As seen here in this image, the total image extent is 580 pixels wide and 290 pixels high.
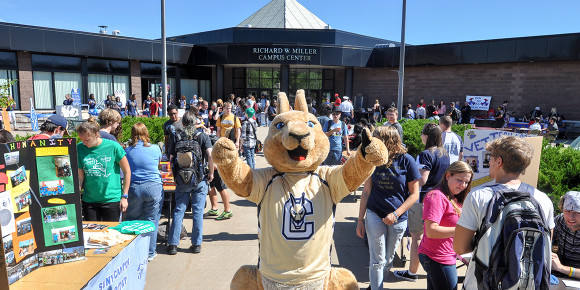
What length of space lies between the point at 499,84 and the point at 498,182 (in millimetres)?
21583

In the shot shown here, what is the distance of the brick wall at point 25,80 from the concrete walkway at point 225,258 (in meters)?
17.5

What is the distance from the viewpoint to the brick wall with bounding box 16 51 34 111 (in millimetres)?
19000

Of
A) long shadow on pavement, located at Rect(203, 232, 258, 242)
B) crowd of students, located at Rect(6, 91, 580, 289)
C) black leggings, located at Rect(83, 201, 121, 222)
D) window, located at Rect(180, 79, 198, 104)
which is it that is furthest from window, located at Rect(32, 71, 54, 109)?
black leggings, located at Rect(83, 201, 121, 222)

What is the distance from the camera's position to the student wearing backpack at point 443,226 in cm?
318

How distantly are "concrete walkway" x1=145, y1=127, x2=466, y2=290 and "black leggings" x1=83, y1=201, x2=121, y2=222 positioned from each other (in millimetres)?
841

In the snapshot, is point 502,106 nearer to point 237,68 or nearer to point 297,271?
point 237,68

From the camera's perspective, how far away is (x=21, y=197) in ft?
8.49

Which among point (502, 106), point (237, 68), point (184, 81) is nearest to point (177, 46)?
point (184, 81)

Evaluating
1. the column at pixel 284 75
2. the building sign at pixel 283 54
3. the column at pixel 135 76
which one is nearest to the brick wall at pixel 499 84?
the building sign at pixel 283 54

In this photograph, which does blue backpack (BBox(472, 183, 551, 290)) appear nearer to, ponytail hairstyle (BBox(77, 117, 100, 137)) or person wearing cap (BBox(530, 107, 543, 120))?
ponytail hairstyle (BBox(77, 117, 100, 137))

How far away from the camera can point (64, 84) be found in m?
20.9

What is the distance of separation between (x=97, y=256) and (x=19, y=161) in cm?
102

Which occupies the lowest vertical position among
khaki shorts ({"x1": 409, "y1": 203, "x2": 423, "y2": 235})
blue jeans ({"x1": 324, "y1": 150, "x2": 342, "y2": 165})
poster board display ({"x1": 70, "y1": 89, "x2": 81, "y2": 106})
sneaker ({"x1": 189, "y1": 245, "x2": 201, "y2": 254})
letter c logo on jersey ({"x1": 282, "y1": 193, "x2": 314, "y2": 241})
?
sneaker ({"x1": 189, "y1": 245, "x2": 201, "y2": 254})

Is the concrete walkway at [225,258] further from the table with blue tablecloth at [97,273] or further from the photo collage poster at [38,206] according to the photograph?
the photo collage poster at [38,206]
